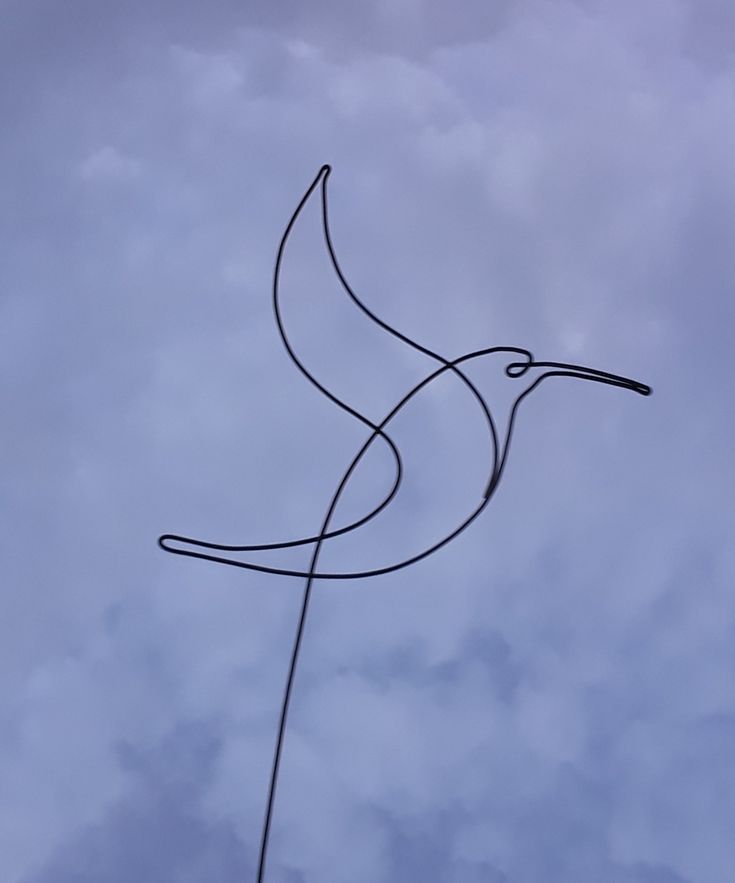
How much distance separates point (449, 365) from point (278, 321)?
72 centimetres

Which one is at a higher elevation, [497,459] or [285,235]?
[285,235]

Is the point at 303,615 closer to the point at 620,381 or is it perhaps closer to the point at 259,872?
the point at 259,872

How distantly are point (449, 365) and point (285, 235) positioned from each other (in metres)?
0.87

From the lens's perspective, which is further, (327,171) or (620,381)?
(327,171)

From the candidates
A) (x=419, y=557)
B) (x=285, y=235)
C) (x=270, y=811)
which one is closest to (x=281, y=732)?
(x=270, y=811)

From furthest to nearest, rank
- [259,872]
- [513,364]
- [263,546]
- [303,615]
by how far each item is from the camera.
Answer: [513,364], [263,546], [303,615], [259,872]

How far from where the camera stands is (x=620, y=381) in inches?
187

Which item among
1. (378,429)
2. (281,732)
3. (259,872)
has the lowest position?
(259,872)

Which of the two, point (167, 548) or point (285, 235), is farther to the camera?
point (285, 235)

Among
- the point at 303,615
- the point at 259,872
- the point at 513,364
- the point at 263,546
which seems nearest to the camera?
the point at 259,872

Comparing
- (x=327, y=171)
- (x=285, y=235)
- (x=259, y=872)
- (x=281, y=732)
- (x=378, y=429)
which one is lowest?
(x=259, y=872)

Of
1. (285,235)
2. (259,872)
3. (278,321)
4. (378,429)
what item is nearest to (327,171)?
(285,235)

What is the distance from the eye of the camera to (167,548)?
4520 mm

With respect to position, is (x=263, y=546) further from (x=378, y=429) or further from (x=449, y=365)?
(x=449, y=365)
